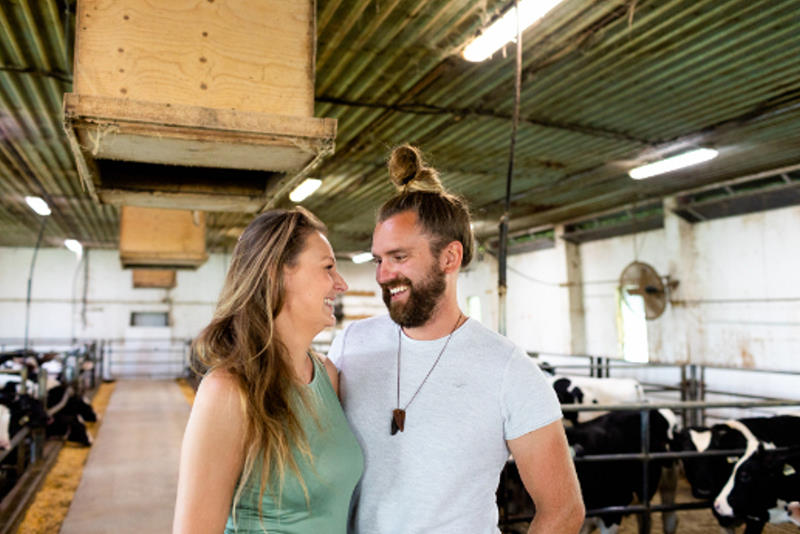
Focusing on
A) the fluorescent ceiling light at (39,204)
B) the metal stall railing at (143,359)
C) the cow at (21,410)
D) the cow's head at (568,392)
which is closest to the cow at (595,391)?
the cow's head at (568,392)

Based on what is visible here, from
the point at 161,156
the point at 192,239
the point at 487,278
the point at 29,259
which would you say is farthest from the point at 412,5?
Answer: the point at 29,259

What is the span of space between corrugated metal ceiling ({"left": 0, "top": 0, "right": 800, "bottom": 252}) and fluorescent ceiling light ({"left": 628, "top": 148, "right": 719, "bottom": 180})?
0.14m

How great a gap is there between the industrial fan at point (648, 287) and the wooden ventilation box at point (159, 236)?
22.6ft

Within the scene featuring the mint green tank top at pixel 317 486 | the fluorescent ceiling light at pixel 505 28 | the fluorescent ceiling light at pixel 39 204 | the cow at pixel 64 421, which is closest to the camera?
the mint green tank top at pixel 317 486

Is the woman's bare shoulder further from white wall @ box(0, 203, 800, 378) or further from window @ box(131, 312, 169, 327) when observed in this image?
window @ box(131, 312, 169, 327)

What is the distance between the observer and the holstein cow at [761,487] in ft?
14.4

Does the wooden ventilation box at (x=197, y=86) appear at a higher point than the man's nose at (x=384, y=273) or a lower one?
higher

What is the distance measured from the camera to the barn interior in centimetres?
247

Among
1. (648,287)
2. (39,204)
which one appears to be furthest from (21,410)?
(648,287)

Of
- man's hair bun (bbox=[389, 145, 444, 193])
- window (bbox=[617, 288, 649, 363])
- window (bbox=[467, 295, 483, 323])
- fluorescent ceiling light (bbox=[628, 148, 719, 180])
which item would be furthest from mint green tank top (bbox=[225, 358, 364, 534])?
window (bbox=[467, 295, 483, 323])

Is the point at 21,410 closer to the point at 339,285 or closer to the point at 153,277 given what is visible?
the point at 339,285

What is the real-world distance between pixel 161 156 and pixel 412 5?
2431 millimetres

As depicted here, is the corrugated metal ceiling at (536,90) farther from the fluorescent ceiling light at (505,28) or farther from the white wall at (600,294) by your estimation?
the white wall at (600,294)

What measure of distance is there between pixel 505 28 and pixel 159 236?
4.68 meters
